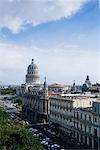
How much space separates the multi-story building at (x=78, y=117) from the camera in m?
60.9

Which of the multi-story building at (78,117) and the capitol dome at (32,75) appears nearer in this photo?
the multi-story building at (78,117)

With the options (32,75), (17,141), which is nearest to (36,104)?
(32,75)

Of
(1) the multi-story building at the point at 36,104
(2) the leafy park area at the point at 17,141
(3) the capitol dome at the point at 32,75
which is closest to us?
(2) the leafy park area at the point at 17,141

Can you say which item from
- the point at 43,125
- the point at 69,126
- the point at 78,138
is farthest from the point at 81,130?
the point at 43,125

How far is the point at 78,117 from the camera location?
224ft

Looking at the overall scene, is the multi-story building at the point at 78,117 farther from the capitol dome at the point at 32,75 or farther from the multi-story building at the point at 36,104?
the capitol dome at the point at 32,75

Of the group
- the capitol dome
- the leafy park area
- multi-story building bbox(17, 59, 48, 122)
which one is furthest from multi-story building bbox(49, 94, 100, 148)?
the capitol dome

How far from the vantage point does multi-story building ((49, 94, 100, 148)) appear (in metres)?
60.9

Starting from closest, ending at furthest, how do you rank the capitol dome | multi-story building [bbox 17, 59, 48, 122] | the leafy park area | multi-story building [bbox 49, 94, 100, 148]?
the leafy park area → multi-story building [bbox 49, 94, 100, 148] → multi-story building [bbox 17, 59, 48, 122] → the capitol dome

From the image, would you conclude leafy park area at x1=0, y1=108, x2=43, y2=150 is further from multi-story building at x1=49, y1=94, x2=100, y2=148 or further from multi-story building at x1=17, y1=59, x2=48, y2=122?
multi-story building at x1=17, y1=59, x2=48, y2=122

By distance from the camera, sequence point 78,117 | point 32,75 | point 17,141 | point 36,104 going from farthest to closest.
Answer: point 32,75 → point 36,104 → point 78,117 → point 17,141

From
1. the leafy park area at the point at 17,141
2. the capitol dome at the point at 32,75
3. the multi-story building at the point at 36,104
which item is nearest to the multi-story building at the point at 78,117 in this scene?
the multi-story building at the point at 36,104

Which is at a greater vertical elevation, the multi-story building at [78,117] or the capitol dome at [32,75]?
the capitol dome at [32,75]

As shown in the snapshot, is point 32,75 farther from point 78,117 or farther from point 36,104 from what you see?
point 78,117
